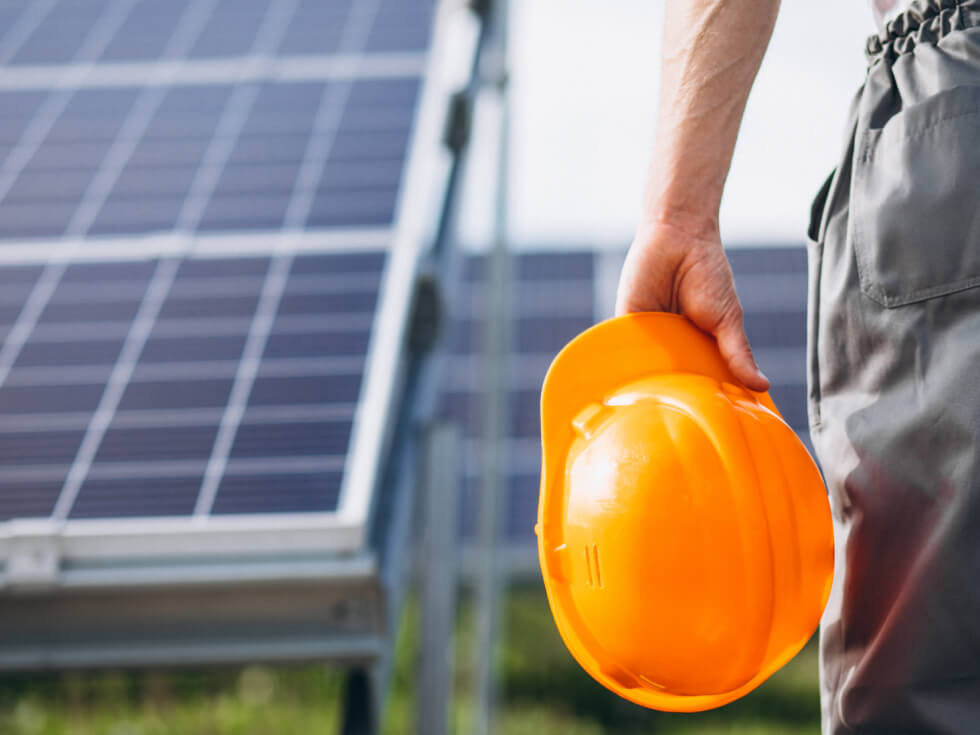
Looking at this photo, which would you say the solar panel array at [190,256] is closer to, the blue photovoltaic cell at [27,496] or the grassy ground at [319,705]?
the blue photovoltaic cell at [27,496]

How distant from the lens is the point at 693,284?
5.77ft

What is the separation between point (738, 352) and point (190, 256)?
93.3 inches

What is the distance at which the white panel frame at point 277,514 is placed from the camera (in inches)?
96.0

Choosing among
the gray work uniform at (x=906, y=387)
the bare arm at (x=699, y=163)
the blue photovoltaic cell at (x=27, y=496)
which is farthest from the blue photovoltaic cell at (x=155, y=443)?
the gray work uniform at (x=906, y=387)

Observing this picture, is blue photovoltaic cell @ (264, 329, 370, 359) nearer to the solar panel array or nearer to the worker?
the solar panel array

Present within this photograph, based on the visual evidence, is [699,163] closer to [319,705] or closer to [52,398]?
[52,398]

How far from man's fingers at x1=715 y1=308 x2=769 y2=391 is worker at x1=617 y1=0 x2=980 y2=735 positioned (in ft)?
0.50

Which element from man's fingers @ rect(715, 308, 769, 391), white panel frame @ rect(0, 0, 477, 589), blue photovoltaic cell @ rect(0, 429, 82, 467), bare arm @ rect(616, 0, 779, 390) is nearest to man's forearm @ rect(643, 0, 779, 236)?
bare arm @ rect(616, 0, 779, 390)

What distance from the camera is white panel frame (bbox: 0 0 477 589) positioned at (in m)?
2.44

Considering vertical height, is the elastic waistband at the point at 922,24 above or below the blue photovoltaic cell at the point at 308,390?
above

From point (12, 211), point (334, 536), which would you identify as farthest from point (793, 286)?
point (334, 536)

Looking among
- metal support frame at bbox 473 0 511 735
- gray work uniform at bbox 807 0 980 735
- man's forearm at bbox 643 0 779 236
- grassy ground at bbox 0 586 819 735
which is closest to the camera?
gray work uniform at bbox 807 0 980 735

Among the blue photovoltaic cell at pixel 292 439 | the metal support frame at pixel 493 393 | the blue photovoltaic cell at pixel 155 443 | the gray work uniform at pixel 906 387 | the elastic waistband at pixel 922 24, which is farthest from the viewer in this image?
the metal support frame at pixel 493 393

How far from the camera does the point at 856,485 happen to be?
1.47 metres
